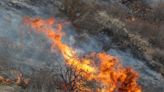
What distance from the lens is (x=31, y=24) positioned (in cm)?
1661

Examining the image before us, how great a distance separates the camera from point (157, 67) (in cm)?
1894

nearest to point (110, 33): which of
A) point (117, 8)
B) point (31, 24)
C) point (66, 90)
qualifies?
point (117, 8)

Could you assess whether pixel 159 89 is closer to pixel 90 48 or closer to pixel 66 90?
pixel 90 48

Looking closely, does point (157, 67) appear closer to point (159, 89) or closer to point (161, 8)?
point (159, 89)

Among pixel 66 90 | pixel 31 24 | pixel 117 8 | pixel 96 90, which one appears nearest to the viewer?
pixel 66 90

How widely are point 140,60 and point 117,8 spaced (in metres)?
3.49

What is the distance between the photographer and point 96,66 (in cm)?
1636

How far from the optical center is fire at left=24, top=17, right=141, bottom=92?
15773 mm

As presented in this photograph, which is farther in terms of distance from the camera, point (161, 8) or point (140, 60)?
point (161, 8)

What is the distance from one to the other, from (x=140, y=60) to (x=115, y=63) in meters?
2.26

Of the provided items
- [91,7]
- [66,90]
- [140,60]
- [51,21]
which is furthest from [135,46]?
[66,90]

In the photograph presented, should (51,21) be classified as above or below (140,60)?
above

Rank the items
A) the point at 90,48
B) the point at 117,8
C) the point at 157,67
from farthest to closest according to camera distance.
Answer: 1. the point at 117,8
2. the point at 157,67
3. the point at 90,48

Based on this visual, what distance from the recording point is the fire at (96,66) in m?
15.8
